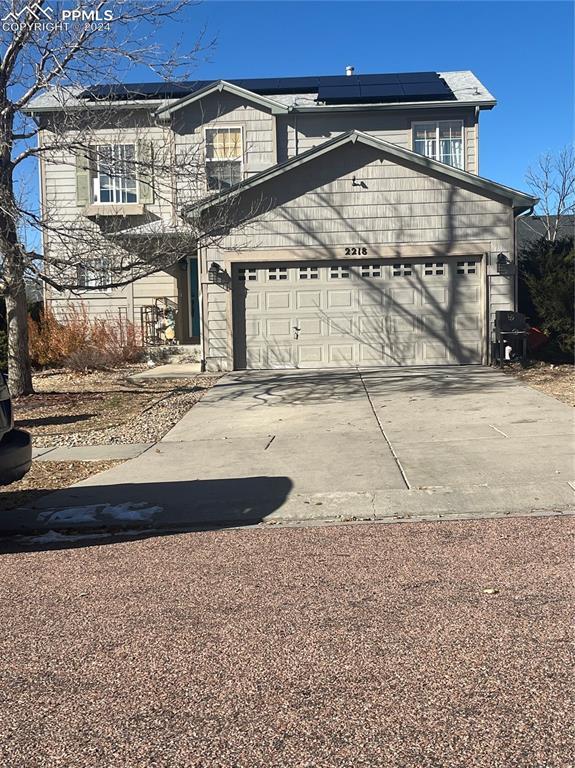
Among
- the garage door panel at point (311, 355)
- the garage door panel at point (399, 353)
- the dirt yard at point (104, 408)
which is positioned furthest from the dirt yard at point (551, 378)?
the dirt yard at point (104, 408)

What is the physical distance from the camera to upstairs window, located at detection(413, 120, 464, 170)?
20859 millimetres

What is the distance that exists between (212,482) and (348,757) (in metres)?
5.11

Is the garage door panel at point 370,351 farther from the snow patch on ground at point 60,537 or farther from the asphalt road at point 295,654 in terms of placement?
the asphalt road at point 295,654

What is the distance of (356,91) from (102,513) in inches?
715

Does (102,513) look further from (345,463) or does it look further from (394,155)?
(394,155)

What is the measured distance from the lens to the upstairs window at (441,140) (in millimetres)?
20859

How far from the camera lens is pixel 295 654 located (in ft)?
12.0

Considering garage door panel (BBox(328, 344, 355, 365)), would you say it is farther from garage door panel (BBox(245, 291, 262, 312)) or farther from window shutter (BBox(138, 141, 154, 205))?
window shutter (BBox(138, 141, 154, 205))

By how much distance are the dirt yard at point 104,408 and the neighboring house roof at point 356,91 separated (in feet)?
26.3

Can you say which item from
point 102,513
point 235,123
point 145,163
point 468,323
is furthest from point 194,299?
point 102,513

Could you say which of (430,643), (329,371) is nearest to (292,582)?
(430,643)

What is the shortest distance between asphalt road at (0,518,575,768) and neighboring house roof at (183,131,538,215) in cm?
1151

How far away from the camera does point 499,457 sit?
801cm

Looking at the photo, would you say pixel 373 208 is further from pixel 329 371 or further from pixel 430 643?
pixel 430 643
